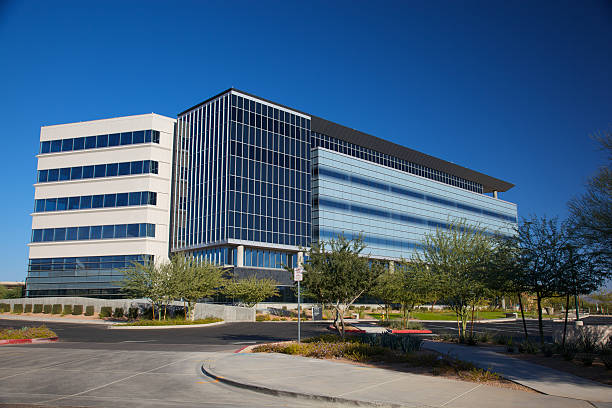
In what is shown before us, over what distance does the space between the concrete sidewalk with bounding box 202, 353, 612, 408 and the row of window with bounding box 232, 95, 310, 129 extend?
48928mm

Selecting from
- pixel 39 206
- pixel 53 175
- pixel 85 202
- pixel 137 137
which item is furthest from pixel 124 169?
pixel 39 206

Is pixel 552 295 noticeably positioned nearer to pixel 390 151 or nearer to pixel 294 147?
pixel 294 147

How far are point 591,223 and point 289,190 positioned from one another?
48.6 meters

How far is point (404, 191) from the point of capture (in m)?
80.4

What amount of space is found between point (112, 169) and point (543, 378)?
197 feet

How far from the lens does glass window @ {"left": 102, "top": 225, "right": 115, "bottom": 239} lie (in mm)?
60781

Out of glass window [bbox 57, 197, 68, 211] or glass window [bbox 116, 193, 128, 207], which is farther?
glass window [bbox 57, 197, 68, 211]

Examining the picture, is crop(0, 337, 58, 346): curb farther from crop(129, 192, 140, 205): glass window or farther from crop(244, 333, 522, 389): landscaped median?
crop(129, 192, 140, 205): glass window

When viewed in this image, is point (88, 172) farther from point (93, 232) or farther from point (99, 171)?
point (93, 232)

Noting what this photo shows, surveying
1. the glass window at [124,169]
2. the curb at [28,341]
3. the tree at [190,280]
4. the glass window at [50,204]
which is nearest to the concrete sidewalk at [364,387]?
the curb at [28,341]

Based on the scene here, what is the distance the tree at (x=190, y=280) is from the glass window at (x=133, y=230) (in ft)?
70.3

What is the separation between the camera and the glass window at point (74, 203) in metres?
63.0

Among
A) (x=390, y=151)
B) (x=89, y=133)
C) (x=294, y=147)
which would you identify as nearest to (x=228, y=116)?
(x=294, y=147)

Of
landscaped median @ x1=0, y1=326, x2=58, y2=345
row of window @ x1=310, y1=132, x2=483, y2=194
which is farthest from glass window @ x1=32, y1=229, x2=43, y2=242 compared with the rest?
landscaped median @ x1=0, y1=326, x2=58, y2=345
